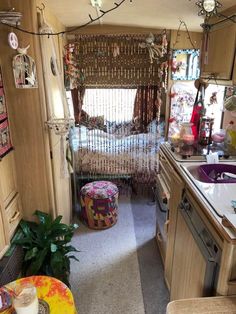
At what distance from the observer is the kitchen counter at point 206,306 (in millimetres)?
954

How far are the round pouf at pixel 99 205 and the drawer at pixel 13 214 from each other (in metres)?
0.84

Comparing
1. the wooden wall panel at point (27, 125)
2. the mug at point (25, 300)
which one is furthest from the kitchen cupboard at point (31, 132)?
the mug at point (25, 300)

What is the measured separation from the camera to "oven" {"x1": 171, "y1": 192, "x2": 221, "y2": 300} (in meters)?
1.09

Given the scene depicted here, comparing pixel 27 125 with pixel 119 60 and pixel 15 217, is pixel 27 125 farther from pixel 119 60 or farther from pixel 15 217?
pixel 119 60

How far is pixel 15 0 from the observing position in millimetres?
1567

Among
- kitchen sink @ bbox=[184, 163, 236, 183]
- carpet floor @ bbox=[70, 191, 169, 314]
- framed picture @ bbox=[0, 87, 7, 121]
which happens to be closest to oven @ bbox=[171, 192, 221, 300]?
kitchen sink @ bbox=[184, 163, 236, 183]

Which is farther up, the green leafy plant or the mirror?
the mirror

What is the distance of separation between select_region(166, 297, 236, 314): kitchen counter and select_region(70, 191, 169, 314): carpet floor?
3.01ft

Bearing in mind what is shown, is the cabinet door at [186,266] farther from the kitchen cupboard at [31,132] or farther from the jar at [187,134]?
the kitchen cupboard at [31,132]

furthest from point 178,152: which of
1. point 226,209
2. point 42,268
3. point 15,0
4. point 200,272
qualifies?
point 15,0

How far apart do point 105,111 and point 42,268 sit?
2.06 meters

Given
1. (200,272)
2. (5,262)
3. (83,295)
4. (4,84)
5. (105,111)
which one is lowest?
(83,295)

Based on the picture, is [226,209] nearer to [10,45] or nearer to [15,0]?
[10,45]

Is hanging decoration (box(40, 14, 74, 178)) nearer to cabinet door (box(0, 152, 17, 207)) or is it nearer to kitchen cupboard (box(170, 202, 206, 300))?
cabinet door (box(0, 152, 17, 207))
